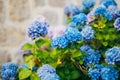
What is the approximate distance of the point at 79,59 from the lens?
1.85 metres

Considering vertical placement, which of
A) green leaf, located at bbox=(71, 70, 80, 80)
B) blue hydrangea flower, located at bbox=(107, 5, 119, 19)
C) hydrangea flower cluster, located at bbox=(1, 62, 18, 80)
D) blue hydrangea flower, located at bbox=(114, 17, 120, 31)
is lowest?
green leaf, located at bbox=(71, 70, 80, 80)

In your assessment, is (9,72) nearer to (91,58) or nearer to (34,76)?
(34,76)

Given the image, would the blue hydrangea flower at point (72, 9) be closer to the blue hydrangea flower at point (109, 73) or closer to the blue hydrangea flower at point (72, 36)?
the blue hydrangea flower at point (72, 36)

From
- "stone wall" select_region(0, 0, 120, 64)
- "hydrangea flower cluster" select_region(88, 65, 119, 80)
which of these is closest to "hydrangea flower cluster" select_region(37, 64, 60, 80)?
"hydrangea flower cluster" select_region(88, 65, 119, 80)

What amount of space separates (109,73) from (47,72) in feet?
1.04

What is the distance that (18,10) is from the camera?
10.3 feet

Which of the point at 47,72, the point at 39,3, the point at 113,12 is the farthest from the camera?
the point at 39,3

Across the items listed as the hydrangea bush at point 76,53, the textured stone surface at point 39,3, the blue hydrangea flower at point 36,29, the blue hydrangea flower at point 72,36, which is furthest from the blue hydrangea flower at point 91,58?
the textured stone surface at point 39,3

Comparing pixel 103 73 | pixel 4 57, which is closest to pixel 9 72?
pixel 103 73

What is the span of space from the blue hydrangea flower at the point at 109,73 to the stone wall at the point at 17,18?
1270 mm

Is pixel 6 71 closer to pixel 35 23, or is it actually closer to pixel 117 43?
pixel 35 23

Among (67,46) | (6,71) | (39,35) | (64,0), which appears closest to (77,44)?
(67,46)

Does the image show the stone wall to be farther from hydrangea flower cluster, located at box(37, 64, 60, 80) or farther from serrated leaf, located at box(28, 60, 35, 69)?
hydrangea flower cluster, located at box(37, 64, 60, 80)

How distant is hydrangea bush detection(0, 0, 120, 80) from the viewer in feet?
5.75
